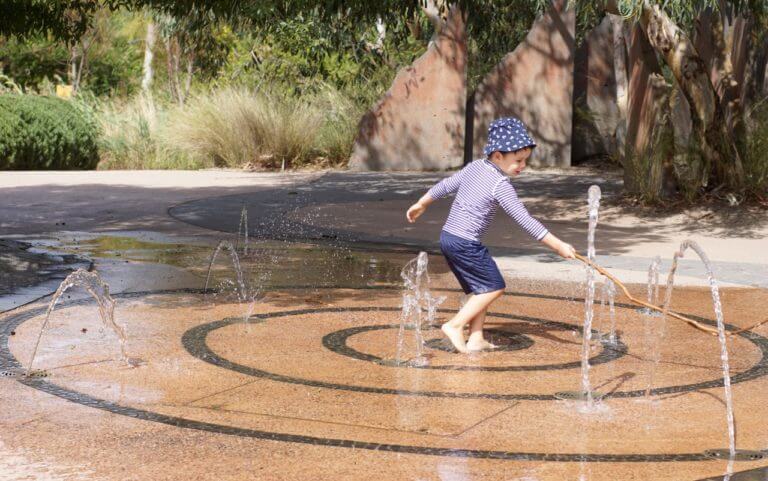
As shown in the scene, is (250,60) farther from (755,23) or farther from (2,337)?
(2,337)

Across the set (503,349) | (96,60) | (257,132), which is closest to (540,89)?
(257,132)

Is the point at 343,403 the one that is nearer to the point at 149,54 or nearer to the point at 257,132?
the point at 257,132

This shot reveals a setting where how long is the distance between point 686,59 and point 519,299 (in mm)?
6154

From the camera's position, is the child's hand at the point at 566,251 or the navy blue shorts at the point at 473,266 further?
the navy blue shorts at the point at 473,266

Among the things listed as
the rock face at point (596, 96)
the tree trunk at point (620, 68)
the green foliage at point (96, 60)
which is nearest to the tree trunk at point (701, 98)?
the tree trunk at point (620, 68)

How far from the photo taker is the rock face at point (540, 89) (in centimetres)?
2116

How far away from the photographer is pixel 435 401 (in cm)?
574

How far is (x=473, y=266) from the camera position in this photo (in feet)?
22.8

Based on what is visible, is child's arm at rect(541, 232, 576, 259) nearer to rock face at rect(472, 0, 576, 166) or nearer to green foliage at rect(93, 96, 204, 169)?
rock face at rect(472, 0, 576, 166)

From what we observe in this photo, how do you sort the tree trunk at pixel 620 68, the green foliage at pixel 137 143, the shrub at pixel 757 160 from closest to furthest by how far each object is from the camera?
1. the shrub at pixel 757 160
2. the tree trunk at pixel 620 68
3. the green foliage at pixel 137 143

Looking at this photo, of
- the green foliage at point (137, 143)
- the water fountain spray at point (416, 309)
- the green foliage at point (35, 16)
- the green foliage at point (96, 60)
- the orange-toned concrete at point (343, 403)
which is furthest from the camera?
the green foliage at point (96, 60)

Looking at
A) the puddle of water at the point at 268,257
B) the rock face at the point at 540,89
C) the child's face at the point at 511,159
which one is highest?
the rock face at the point at 540,89

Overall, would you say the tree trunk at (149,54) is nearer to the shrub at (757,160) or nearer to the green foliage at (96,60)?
the green foliage at (96,60)

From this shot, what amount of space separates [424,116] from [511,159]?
1455cm
